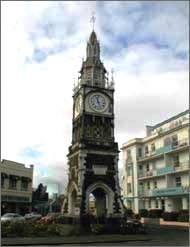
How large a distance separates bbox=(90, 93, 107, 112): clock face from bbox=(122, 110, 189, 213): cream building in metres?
16.5

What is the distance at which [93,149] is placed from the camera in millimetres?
34062

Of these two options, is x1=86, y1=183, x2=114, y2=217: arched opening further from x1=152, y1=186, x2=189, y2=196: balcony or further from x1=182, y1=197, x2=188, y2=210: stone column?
x1=182, y1=197, x2=188, y2=210: stone column

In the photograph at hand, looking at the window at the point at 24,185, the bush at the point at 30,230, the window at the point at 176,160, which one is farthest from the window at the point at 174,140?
the bush at the point at 30,230

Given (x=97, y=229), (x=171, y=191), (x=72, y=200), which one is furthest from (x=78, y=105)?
(x=171, y=191)

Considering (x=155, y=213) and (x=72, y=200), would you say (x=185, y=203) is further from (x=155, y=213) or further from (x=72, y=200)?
(x=72, y=200)

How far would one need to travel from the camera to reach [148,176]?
5569cm

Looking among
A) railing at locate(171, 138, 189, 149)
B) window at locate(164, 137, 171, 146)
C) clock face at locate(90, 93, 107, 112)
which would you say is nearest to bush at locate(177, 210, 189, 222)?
railing at locate(171, 138, 189, 149)

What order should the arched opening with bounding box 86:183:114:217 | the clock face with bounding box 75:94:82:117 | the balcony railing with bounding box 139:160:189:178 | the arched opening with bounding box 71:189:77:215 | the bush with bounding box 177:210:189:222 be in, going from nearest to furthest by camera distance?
the arched opening with bounding box 86:183:114:217, the arched opening with bounding box 71:189:77:215, the clock face with bounding box 75:94:82:117, the bush with bounding box 177:210:189:222, the balcony railing with bounding box 139:160:189:178

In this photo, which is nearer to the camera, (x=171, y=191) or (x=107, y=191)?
(x=107, y=191)

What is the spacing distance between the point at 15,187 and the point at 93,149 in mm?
26386

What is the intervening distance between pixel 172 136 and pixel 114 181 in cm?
2132

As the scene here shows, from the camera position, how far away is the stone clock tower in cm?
3291

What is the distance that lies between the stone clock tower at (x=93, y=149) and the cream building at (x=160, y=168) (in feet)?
49.3

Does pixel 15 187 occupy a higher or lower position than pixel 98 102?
lower
